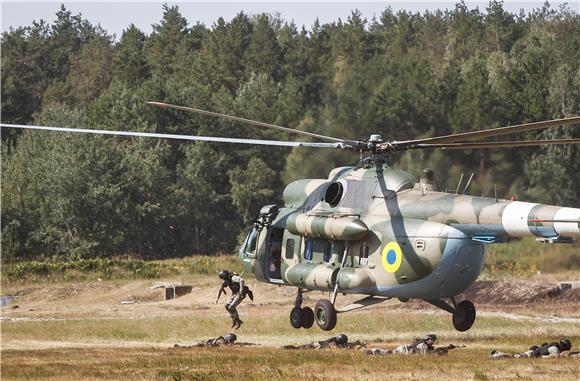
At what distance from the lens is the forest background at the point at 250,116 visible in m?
62.2

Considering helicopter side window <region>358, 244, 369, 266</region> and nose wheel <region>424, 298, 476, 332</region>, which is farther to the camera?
nose wheel <region>424, 298, 476, 332</region>

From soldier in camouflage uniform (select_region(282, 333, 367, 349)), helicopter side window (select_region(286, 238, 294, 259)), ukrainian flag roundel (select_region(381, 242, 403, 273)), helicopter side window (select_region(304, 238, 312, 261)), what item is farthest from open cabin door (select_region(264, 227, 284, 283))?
ukrainian flag roundel (select_region(381, 242, 403, 273))

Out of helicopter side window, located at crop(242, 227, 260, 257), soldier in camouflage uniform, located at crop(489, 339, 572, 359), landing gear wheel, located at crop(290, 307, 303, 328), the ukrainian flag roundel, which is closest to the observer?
the ukrainian flag roundel

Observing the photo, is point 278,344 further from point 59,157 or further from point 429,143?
point 59,157

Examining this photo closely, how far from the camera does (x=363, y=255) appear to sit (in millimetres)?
29406

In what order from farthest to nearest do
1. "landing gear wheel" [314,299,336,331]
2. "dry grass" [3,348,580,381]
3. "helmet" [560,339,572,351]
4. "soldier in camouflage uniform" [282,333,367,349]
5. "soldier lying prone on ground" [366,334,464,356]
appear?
"soldier in camouflage uniform" [282,333,367,349], "soldier lying prone on ground" [366,334,464,356], "helmet" [560,339,572,351], "landing gear wheel" [314,299,336,331], "dry grass" [3,348,580,381]

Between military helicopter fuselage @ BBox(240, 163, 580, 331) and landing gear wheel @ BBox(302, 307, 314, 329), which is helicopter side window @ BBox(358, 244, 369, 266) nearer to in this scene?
military helicopter fuselage @ BBox(240, 163, 580, 331)

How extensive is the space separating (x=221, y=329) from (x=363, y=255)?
13.0 m

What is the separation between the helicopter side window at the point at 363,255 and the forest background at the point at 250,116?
2075 centimetres

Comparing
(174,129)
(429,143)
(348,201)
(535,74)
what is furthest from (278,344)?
(174,129)

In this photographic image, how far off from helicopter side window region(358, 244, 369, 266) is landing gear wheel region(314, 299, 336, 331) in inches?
49.2

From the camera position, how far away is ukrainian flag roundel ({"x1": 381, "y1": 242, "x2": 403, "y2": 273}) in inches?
1121

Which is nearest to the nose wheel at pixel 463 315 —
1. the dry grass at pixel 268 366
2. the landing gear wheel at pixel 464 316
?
the landing gear wheel at pixel 464 316

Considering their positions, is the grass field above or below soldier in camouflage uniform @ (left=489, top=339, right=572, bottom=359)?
below
